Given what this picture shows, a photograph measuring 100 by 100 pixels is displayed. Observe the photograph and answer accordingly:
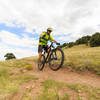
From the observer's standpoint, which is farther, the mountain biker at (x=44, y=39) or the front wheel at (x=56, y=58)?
the mountain biker at (x=44, y=39)

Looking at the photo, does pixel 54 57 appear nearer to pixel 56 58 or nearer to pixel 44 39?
pixel 56 58

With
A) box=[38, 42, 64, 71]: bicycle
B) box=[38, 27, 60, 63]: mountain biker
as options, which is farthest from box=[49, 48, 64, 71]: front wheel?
box=[38, 27, 60, 63]: mountain biker

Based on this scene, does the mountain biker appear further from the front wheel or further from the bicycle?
the front wheel

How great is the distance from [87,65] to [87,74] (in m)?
0.81

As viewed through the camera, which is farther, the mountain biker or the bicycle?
the mountain biker

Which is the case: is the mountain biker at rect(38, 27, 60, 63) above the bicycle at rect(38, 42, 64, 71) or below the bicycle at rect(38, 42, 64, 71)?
above

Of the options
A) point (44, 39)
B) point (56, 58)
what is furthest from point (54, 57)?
point (44, 39)

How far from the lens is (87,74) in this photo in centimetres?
618

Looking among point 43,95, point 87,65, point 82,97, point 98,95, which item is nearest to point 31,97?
point 43,95

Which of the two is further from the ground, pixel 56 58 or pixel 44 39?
pixel 44 39

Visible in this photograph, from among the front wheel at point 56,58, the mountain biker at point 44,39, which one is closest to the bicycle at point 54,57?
the front wheel at point 56,58

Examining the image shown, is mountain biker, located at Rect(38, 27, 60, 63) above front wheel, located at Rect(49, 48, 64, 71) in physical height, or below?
above

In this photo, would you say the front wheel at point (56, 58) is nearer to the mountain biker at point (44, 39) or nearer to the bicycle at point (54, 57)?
the bicycle at point (54, 57)

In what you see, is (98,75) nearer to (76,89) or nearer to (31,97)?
(76,89)
